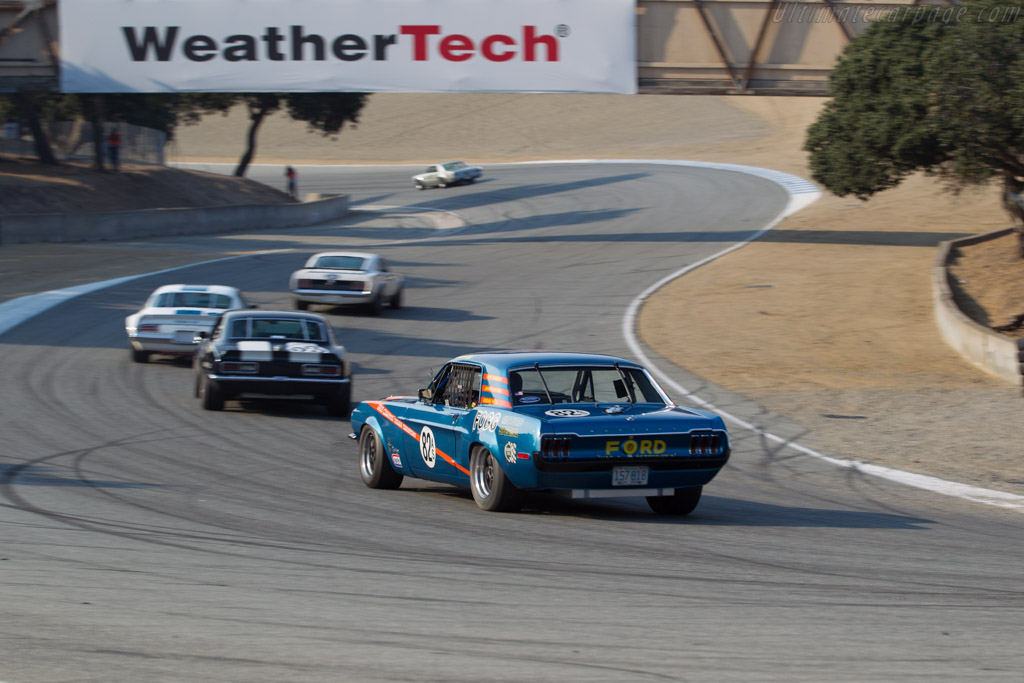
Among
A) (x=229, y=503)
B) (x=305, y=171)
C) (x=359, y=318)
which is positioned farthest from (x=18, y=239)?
(x=305, y=171)

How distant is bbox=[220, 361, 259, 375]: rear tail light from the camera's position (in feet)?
47.3

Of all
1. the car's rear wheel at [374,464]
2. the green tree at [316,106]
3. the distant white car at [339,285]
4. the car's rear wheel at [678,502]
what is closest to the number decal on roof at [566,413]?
the car's rear wheel at [678,502]

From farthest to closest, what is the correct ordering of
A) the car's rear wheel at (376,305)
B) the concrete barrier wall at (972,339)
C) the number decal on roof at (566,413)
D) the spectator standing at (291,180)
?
the spectator standing at (291,180)
the car's rear wheel at (376,305)
the concrete barrier wall at (972,339)
the number decal on roof at (566,413)

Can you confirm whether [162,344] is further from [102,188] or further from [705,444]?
[102,188]

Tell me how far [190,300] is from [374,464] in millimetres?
10076

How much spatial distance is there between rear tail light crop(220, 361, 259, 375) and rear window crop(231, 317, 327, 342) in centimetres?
63

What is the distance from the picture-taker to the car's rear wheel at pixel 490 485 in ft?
27.6

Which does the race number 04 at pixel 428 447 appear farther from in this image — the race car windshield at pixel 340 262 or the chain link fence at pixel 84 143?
the chain link fence at pixel 84 143

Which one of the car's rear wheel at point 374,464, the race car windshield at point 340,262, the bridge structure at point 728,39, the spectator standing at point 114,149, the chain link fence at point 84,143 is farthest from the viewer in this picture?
the chain link fence at point 84,143

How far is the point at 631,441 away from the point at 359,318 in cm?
1712

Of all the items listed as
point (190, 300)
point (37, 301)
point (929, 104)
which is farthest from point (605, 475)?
point (929, 104)

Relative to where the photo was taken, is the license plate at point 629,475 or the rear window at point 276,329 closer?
the license plate at point 629,475

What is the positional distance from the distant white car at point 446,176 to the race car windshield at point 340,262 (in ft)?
136

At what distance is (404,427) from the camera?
9742mm
